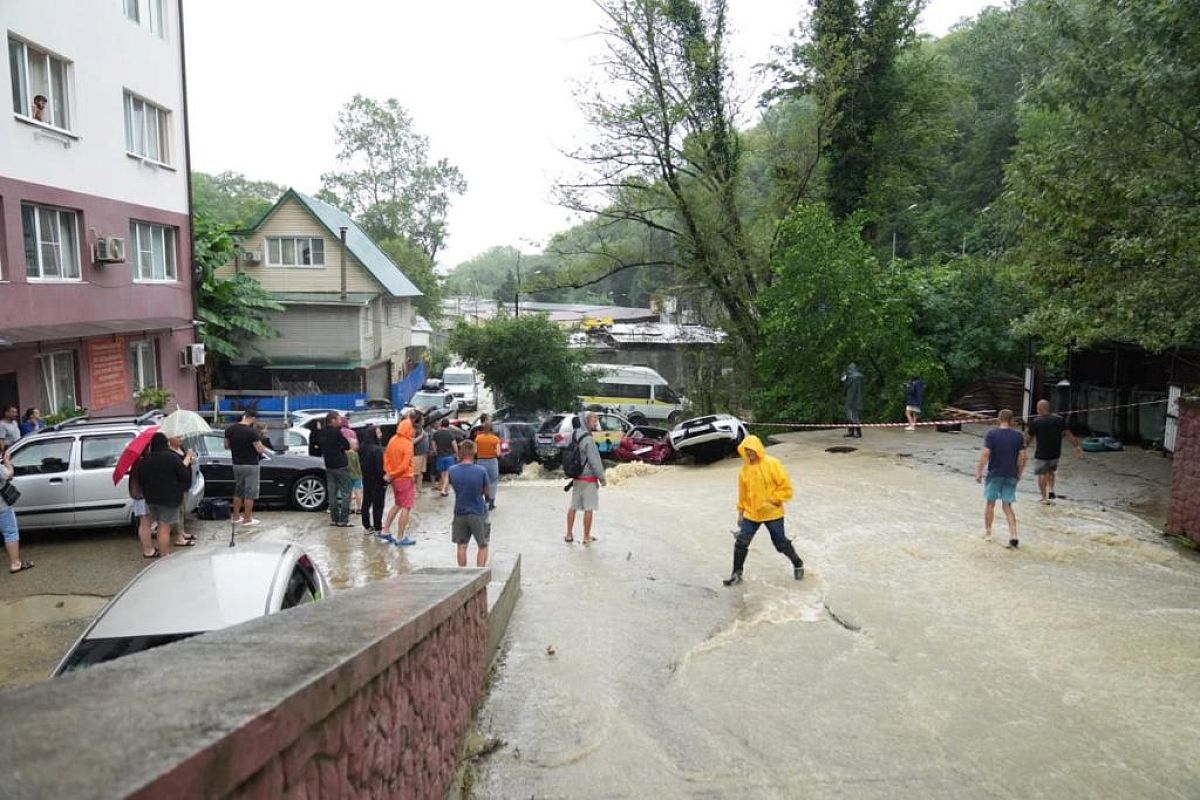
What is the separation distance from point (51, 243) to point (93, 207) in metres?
1.44

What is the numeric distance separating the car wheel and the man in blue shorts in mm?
9922

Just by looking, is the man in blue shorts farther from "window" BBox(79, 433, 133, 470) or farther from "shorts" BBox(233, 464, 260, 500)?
"window" BBox(79, 433, 133, 470)

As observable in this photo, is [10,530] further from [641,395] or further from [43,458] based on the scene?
[641,395]

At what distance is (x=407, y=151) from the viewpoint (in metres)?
57.7

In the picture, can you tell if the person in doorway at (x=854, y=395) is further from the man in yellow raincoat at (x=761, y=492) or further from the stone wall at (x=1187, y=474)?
the man in yellow raincoat at (x=761, y=492)

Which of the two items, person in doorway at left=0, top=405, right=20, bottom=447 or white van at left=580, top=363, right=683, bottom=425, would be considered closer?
person in doorway at left=0, top=405, right=20, bottom=447

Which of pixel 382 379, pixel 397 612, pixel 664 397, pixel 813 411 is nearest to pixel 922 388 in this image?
pixel 813 411

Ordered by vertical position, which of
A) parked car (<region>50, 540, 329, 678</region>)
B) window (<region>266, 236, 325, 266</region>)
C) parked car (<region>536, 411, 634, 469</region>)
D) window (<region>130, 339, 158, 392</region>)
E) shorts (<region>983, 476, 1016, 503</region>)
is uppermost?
window (<region>266, 236, 325, 266</region>)

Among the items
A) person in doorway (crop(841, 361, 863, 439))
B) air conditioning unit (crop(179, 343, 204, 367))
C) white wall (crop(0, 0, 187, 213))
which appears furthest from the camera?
air conditioning unit (crop(179, 343, 204, 367))

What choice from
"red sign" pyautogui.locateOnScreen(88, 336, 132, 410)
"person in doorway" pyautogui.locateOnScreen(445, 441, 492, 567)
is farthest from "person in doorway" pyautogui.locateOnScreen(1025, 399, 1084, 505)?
"red sign" pyautogui.locateOnScreen(88, 336, 132, 410)

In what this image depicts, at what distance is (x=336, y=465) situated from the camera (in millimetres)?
12727

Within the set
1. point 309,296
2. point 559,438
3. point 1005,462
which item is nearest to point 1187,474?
point 1005,462

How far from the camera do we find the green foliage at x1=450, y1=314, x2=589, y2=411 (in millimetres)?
30578

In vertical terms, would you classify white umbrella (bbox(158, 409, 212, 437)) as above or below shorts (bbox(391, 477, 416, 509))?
above
